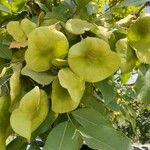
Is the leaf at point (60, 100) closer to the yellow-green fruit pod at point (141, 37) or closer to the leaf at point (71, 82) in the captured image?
the leaf at point (71, 82)

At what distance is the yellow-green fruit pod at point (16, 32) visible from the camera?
63 cm

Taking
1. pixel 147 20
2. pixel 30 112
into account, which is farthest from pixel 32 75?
pixel 147 20

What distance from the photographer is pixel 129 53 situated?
0.60 metres

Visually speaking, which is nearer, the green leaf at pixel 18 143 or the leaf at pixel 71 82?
the leaf at pixel 71 82

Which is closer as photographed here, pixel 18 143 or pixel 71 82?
pixel 71 82

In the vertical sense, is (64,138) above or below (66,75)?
below

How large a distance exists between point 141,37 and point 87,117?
0.49 ft

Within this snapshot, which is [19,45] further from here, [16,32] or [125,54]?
[125,54]

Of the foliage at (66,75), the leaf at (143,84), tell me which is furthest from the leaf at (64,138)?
the leaf at (143,84)

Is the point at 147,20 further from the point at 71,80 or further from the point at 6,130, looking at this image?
the point at 6,130

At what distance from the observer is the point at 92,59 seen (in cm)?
57

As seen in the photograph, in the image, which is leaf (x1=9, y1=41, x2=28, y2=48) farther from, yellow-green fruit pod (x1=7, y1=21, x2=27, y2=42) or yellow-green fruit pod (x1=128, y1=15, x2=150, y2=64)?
yellow-green fruit pod (x1=128, y1=15, x2=150, y2=64)

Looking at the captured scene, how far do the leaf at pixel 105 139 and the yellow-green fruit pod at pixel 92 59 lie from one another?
0.09 m

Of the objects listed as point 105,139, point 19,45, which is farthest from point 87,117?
point 19,45
